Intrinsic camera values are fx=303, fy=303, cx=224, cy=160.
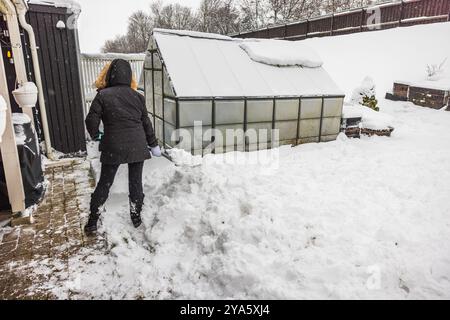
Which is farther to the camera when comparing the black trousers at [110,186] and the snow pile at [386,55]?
the snow pile at [386,55]

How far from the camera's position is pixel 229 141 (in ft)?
19.6

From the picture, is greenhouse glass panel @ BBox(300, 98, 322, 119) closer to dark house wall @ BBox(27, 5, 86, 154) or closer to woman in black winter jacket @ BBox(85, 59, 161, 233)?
woman in black winter jacket @ BBox(85, 59, 161, 233)

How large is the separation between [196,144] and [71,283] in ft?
10.4

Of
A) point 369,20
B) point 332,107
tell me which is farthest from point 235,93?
point 369,20

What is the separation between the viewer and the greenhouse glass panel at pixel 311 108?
668 centimetres

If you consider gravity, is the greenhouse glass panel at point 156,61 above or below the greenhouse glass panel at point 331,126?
above

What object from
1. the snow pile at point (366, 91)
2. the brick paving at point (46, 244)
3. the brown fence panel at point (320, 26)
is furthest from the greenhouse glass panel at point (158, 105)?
the brown fence panel at point (320, 26)

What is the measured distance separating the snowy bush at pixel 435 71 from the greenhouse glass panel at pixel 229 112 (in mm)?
10681

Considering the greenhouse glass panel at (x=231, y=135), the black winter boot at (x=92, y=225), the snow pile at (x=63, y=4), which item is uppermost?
the snow pile at (x=63, y=4)

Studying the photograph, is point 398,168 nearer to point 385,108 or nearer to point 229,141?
point 229,141

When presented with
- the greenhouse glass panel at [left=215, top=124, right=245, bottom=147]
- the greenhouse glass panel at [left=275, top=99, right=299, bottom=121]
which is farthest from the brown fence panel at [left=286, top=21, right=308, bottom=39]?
the greenhouse glass panel at [left=215, top=124, right=245, bottom=147]

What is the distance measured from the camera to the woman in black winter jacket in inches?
137

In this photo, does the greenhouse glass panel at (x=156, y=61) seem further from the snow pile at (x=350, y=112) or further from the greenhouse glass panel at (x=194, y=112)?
the snow pile at (x=350, y=112)
